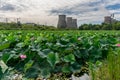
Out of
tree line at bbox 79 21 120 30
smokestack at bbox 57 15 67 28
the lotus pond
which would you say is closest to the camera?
the lotus pond

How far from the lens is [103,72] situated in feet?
8.77

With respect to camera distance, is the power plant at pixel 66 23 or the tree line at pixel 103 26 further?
the power plant at pixel 66 23

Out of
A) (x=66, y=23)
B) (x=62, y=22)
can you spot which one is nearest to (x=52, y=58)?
(x=62, y=22)

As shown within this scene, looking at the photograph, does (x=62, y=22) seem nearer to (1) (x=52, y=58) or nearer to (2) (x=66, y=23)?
(2) (x=66, y=23)

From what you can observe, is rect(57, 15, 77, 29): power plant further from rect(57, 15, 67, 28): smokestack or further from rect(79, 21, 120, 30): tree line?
rect(79, 21, 120, 30): tree line

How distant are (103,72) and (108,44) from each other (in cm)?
207

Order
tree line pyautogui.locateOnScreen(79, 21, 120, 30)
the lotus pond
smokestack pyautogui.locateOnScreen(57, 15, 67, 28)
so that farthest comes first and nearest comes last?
smokestack pyautogui.locateOnScreen(57, 15, 67, 28)
tree line pyautogui.locateOnScreen(79, 21, 120, 30)
the lotus pond

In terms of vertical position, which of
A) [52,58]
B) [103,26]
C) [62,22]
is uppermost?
[52,58]

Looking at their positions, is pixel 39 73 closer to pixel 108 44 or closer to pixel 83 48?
pixel 83 48

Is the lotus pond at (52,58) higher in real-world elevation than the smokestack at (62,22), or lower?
higher

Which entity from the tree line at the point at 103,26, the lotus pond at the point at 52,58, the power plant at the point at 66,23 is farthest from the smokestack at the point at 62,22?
the lotus pond at the point at 52,58

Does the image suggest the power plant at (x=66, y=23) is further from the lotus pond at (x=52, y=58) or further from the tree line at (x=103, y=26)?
the lotus pond at (x=52, y=58)

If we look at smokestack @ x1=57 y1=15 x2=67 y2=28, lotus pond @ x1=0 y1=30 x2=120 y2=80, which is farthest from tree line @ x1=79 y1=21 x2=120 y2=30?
lotus pond @ x1=0 y1=30 x2=120 y2=80

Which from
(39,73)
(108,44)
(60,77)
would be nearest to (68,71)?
(60,77)
